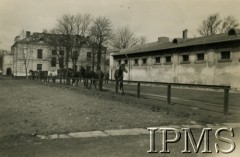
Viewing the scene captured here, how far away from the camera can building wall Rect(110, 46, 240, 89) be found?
2283 cm

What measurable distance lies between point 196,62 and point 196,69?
1.95 feet

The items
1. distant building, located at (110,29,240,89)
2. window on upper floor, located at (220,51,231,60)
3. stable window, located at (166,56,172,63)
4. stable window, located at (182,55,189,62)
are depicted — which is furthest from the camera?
stable window, located at (166,56,172,63)

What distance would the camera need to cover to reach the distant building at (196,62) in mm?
22938

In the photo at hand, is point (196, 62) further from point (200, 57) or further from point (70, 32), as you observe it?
Result: point (70, 32)

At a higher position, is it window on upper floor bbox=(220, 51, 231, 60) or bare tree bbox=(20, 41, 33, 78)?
bare tree bbox=(20, 41, 33, 78)

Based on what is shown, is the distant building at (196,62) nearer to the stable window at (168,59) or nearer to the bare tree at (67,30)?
the stable window at (168,59)

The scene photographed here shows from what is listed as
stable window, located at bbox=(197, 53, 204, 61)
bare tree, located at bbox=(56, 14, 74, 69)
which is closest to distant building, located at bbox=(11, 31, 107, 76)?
bare tree, located at bbox=(56, 14, 74, 69)

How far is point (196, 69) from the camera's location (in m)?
26.6

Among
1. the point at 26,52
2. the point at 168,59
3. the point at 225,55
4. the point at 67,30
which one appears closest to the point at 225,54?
the point at 225,55

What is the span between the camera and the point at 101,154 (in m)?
5.18

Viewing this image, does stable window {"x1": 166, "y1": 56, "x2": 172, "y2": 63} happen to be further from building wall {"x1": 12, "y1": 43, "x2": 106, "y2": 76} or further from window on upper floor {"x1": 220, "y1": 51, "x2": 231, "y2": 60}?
building wall {"x1": 12, "y1": 43, "x2": 106, "y2": 76}

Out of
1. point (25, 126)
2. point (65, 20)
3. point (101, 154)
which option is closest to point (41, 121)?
point (25, 126)
